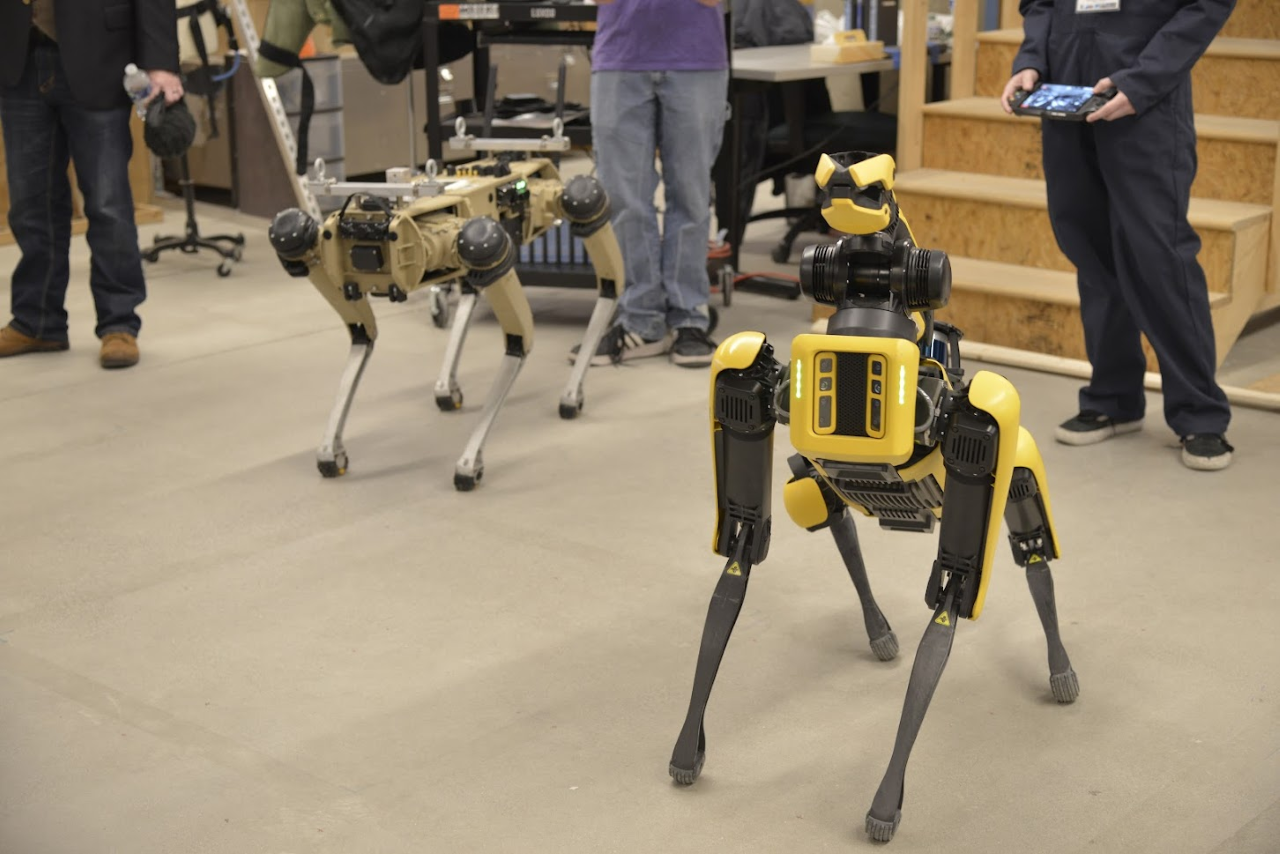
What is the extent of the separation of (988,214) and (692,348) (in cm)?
111

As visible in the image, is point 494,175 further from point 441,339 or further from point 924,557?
point 924,557

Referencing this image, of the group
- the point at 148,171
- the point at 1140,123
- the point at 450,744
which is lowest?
the point at 450,744

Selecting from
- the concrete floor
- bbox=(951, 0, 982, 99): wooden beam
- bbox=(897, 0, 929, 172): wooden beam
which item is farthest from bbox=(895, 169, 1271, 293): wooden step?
the concrete floor

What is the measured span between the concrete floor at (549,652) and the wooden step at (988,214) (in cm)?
71

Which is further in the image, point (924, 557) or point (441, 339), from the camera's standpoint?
point (441, 339)

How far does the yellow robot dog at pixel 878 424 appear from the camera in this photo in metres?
2.04

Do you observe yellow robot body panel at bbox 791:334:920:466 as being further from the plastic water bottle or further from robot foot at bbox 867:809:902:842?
the plastic water bottle

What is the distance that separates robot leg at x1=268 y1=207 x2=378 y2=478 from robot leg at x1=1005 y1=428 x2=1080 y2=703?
1769 mm

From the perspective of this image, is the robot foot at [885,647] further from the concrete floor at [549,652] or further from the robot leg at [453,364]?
the robot leg at [453,364]

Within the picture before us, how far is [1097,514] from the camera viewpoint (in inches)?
138

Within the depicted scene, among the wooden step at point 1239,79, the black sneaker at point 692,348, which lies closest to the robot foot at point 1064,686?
the black sneaker at point 692,348

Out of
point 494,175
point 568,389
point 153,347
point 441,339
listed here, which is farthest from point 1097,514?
point 153,347

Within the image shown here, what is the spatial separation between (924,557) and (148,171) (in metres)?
5.37

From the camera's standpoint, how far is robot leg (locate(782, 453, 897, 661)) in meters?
2.57
